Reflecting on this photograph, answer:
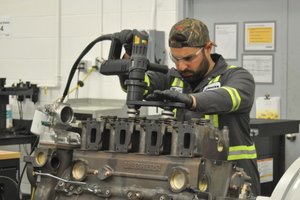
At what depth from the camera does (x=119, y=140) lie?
1.65 meters

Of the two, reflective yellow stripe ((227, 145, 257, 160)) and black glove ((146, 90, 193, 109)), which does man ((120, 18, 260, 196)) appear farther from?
black glove ((146, 90, 193, 109))

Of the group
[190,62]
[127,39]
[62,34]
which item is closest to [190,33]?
[190,62]

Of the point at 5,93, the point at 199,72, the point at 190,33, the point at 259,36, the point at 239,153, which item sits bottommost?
the point at 239,153

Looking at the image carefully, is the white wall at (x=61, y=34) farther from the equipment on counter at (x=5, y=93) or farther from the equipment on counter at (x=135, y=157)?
the equipment on counter at (x=135, y=157)

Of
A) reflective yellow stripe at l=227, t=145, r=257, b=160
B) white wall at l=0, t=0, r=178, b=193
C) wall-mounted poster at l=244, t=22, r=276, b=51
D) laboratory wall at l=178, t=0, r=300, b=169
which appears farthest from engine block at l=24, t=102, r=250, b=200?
white wall at l=0, t=0, r=178, b=193

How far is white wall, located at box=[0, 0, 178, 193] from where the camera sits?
15.1ft

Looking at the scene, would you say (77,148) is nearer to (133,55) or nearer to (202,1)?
(133,55)

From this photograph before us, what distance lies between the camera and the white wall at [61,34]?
4594 millimetres

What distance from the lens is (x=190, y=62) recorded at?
2232mm

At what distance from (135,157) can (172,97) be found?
0.72 ft

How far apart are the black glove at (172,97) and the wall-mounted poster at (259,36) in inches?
99.8

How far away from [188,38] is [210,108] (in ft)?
1.37

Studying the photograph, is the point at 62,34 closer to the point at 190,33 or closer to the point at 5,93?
the point at 5,93

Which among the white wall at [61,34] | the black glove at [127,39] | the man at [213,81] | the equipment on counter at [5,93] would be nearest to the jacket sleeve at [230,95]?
the man at [213,81]
